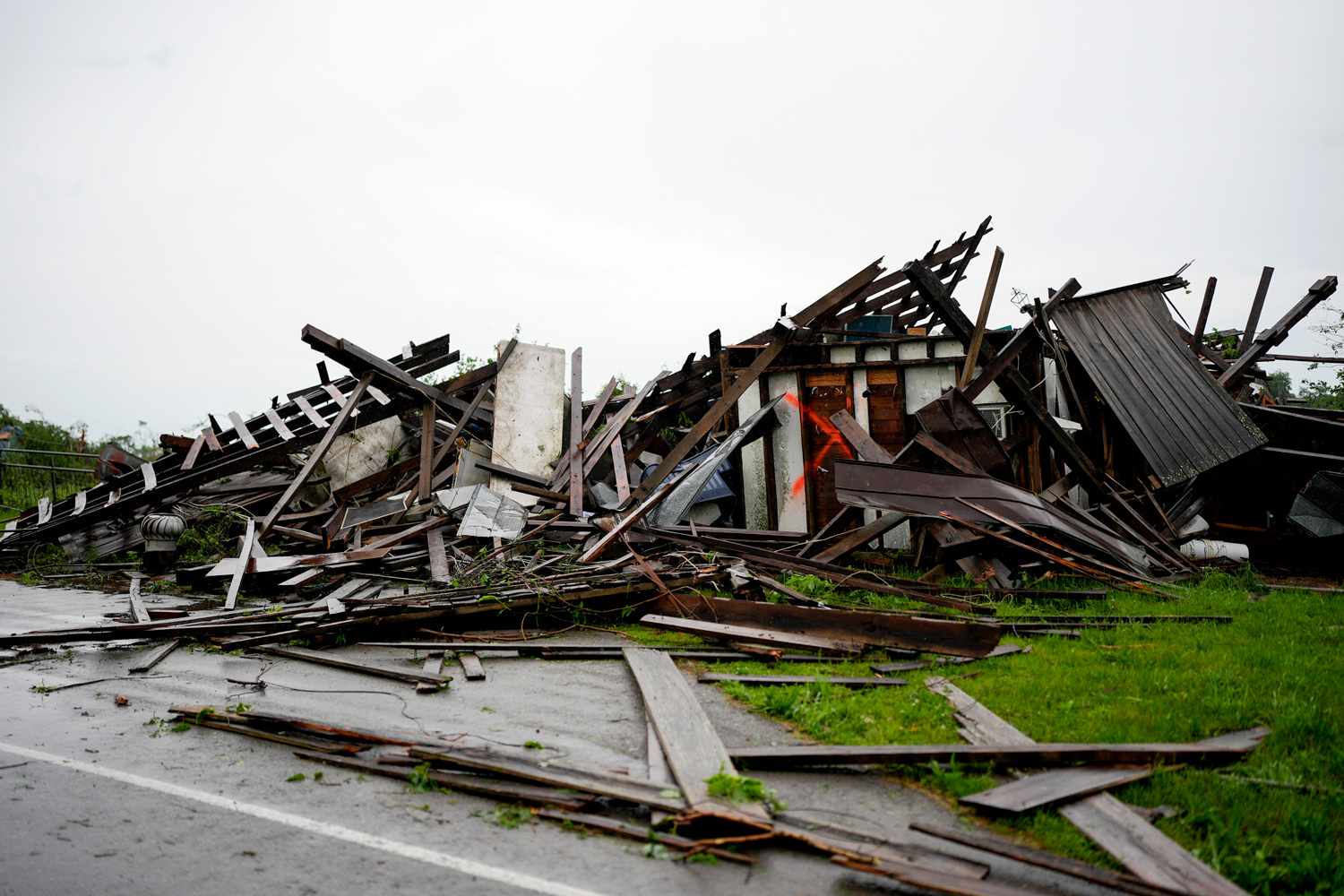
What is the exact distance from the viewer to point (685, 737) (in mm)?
4344

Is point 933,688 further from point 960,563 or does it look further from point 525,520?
point 525,520

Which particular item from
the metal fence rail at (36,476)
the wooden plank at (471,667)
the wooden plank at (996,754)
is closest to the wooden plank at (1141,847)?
the wooden plank at (996,754)

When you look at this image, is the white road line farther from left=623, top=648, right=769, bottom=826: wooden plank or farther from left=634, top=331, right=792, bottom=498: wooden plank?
left=634, top=331, right=792, bottom=498: wooden plank

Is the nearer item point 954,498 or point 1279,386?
point 954,498

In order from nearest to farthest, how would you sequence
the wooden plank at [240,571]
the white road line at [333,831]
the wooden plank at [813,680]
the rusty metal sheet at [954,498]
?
the white road line at [333,831]
the wooden plank at [813,680]
the rusty metal sheet at [954,498]
the wooden plank at [240,571]

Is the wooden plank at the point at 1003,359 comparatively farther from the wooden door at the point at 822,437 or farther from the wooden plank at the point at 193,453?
the wooden plank at the point at 193,453

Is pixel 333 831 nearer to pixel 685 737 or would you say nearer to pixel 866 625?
pixel 685 737

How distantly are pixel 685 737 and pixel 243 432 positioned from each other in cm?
1064

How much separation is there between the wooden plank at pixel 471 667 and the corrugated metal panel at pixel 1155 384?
8.64 metres

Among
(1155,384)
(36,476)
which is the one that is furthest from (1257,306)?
(36,476)

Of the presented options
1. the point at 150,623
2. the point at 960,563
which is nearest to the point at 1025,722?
the point at 960,563

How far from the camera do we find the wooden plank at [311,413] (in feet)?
41.5

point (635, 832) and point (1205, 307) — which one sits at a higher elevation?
point (1205, 307)

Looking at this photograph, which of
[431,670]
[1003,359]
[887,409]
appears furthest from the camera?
[887,409]
